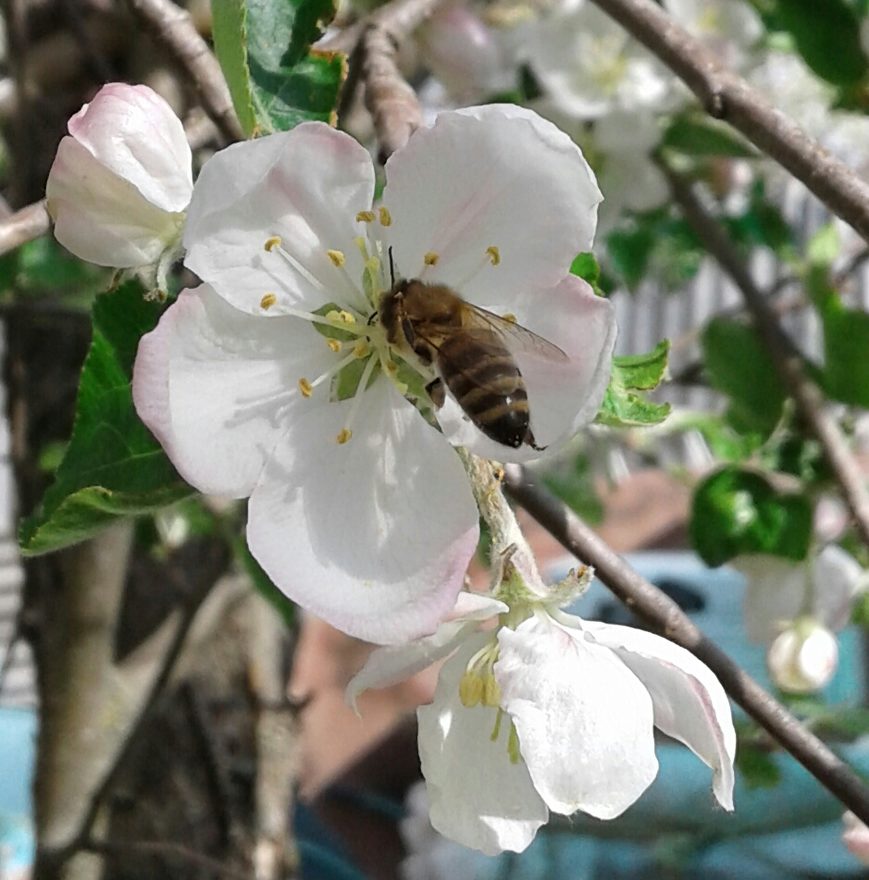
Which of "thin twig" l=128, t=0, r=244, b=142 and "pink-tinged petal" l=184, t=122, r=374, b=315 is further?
"thin twig" l=128, t=0, r=244, b=142

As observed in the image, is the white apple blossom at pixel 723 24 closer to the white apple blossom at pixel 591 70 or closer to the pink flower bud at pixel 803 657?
the white apple blossom at pixel 591 70

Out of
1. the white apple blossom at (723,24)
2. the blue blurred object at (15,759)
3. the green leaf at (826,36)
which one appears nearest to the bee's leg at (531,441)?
the green leaf at (826,36)

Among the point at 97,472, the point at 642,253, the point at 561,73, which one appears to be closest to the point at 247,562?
the point at 97,472

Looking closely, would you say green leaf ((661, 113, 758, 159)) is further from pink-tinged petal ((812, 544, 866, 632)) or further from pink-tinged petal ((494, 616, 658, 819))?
pink-tinged petal ((494, 616, 658, 819))

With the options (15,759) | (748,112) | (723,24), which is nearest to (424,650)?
(748,112)

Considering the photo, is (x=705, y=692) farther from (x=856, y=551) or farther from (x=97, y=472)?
(x=856, y=551)

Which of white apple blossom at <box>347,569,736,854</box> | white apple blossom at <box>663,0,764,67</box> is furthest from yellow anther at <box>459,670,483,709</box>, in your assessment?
white apple blossom at <box>663,0,764,67</box>

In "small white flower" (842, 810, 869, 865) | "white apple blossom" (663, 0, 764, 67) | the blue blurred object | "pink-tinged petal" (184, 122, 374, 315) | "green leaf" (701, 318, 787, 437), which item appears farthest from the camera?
the blue blurred object
